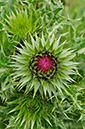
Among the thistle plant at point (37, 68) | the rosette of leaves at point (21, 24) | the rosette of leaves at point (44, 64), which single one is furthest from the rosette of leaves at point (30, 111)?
the rosette of leaves at point (21, 24)

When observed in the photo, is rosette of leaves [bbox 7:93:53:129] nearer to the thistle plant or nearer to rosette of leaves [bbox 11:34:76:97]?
the thistle plant

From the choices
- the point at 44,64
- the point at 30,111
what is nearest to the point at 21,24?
the point at 44,64

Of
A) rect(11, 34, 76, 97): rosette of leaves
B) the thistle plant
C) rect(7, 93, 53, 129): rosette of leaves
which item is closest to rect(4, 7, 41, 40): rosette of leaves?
the thistle plant

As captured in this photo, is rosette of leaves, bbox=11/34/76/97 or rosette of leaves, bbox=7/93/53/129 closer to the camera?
rosette of leaves, bbox=11/34/76/97

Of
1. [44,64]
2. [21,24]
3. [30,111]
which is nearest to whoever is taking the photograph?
[44,64]

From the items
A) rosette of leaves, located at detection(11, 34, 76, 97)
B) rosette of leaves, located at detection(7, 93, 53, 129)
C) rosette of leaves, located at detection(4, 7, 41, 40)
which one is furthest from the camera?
rosette of leaves, located at detection(4, 7, 41, 40)

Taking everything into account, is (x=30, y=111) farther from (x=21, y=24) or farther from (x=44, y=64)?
(x=21, y=24)

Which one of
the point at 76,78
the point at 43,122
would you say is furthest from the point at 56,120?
the point at 76,78

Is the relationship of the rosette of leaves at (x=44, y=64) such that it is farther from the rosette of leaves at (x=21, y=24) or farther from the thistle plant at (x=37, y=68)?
the rosette of leaves at (x=21, y=24)
